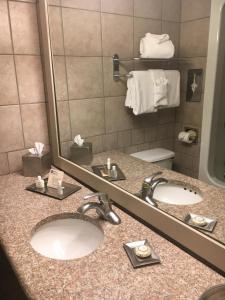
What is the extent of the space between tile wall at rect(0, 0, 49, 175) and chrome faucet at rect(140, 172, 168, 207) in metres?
0.90


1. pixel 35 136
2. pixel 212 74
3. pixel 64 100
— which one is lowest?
pixel 35 136

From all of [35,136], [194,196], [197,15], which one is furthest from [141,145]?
[35,136]

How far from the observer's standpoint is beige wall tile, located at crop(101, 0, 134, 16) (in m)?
1.10

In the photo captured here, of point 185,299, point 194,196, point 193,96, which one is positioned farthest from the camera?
point 194,196

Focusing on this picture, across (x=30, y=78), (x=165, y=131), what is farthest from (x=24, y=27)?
(x=165, y=131)

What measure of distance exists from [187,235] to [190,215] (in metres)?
0.07

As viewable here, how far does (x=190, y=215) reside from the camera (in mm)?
863

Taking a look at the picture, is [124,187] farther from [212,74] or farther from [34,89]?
[34,89]

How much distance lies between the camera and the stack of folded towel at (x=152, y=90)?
88 cm

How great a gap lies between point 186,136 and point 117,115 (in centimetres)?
48

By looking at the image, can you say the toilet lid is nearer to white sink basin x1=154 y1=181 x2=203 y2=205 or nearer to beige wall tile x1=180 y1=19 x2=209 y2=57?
white sink basin x1=154 y1=181 x2=203 y2=205

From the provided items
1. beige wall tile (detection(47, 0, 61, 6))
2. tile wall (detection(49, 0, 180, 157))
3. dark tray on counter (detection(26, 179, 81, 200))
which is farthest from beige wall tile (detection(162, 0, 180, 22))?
dark tray on counter (detection(26, 179, 81, 200))

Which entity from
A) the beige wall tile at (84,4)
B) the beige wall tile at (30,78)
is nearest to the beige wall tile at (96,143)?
the beige wall tile at (30,78)

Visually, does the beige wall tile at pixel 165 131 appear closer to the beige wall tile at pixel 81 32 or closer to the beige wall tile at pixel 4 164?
the beige wall tile at pixel 81 32
